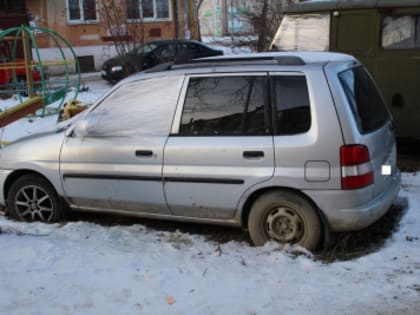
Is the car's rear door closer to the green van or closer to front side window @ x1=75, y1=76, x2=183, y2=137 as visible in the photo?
front side window @ x1=75, y1=76, x2=183, y2=137

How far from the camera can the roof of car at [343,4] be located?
25.4 feet

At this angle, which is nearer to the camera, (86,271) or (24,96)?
(86,271)

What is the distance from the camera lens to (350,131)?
443cm

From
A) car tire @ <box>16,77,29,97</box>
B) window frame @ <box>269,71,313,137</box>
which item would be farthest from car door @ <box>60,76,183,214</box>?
car tire @ <box>16,77,29,97</box>

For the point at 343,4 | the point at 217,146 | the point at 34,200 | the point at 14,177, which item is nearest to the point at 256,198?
the point at 217,146

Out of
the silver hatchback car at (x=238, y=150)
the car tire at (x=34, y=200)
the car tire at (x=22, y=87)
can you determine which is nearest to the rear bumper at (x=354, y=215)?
the silver hatchback car at (x=238, y=150)

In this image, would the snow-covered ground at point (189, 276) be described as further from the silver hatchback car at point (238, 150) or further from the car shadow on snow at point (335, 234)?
the silver hatchback car at point (238, 150)

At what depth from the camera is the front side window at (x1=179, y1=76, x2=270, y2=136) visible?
4777 mm

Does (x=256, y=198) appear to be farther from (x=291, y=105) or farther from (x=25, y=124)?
(x=25, y=124)

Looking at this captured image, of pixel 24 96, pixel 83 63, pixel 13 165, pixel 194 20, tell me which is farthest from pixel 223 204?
pixel 194 20

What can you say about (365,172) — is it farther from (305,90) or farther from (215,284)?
(215,284)

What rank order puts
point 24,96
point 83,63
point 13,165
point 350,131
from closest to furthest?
point 350,131
point 13,165
point 24,96
point 83,63

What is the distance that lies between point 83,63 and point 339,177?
69.7 ft

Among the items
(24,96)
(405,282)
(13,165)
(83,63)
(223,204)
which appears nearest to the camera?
(405,282)
